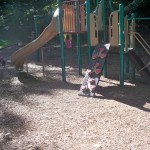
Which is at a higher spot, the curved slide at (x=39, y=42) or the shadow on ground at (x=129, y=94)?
the curved slide at (x=39, y=42)

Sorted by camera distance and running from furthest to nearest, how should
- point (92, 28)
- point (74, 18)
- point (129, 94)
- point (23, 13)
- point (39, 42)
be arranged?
point (23, 13)
point (39, 42)
point (74, 18)
point (92, 28)
point (129, 94)

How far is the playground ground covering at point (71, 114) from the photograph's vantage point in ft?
13.6

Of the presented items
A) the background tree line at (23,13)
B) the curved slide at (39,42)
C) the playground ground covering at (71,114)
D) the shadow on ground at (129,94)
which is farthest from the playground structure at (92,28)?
the background tree line at (23,13)

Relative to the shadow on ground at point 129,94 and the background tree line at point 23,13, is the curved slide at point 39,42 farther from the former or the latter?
the background tree line at point 23,13

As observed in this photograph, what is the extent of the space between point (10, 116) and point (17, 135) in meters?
0.96

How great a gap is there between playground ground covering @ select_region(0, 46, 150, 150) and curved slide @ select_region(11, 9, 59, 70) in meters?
0.52

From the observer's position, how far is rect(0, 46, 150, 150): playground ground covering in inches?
163

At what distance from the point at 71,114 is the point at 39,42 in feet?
11.2

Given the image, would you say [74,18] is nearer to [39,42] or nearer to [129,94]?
[39,42]

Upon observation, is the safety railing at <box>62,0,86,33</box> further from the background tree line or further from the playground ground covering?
the background tree line

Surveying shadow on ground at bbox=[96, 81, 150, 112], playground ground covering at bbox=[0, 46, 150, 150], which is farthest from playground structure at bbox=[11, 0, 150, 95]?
playground ground covering at bbox=[0, 46, 150, 150]

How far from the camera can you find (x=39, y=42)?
820 cm

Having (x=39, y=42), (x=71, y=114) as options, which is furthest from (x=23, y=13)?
(x=71, y=114)

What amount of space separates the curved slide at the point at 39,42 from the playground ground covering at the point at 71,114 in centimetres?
52
